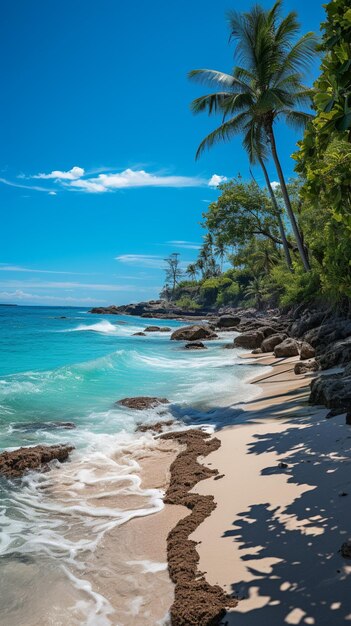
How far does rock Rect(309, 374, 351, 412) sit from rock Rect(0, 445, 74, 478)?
15.8ft

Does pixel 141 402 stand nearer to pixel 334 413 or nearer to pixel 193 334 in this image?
pixel 334 413

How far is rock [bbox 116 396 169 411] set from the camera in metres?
10.8

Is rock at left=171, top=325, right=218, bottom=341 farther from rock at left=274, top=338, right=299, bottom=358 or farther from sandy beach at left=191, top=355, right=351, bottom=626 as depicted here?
sandy beach at left=191, top=355, right=351, bottom=626

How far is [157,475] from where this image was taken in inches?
249

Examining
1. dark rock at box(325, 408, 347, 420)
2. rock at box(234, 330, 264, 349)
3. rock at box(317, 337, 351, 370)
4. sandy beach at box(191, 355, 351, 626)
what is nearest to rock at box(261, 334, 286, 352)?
rock at box(234, 330, 264, 349)

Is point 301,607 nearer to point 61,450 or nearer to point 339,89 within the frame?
point 339,89

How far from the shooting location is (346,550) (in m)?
3.07

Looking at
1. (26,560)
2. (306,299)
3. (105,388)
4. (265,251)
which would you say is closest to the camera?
(26,560)

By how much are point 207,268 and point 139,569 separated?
298ft

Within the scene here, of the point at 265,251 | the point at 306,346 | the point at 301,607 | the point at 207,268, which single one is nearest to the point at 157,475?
the point at 301,607

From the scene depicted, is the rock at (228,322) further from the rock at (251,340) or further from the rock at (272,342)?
the rock at (272,342)

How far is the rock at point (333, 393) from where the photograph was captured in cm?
682

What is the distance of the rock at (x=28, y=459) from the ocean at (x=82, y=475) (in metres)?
0.22

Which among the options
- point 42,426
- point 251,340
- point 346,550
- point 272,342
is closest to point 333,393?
point 346,550
